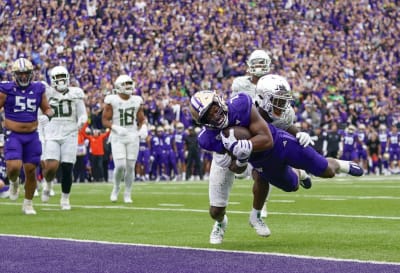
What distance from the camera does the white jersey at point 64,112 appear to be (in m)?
12.1

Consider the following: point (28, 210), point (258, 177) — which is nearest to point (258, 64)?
point (258, 177)

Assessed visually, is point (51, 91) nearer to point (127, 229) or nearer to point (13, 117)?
point (13, 117)

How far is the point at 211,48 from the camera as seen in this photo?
100 ft

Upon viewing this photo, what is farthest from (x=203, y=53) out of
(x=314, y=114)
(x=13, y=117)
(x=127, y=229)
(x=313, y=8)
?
(x=127, y=229)

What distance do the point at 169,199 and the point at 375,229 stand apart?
607 cm

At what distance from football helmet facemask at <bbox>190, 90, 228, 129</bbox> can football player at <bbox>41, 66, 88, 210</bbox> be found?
5.49 m

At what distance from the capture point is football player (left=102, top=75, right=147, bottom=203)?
42.9 feet

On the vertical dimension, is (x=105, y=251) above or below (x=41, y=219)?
above

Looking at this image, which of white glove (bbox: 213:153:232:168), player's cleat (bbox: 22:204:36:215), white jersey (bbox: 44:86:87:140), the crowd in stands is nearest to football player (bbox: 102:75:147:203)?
white jersey (bbox: 44:86:87:140)

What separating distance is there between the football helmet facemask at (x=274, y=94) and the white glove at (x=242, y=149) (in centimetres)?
87

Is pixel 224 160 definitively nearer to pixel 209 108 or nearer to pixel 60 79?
pixel 209 108

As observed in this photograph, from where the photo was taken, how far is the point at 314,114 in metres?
27.9

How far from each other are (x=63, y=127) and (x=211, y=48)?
18.7 metres

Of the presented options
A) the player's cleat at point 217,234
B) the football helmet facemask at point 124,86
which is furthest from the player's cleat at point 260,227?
the football helmet facemask at point 124,86
